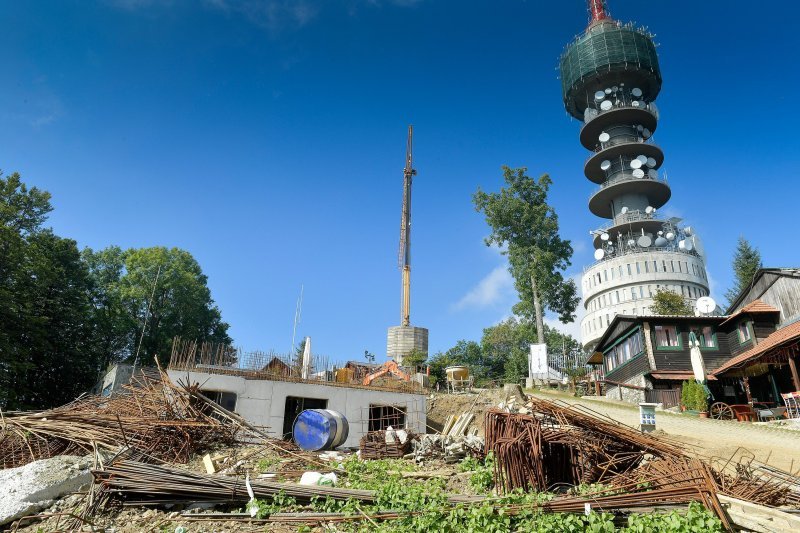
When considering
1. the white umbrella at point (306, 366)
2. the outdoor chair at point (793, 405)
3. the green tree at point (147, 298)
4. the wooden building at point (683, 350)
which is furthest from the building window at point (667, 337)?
the green tree at point (147, 298)

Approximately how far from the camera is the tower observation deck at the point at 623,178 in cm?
5253

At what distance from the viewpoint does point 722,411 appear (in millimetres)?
19062

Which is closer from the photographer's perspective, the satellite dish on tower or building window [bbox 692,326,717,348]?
building window [bbox 692,326,717,348]

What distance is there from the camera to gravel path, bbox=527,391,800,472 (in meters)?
11.8

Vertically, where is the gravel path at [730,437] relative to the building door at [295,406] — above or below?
below

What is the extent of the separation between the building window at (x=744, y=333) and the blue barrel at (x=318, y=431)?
21389 mm

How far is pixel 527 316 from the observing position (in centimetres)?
3838

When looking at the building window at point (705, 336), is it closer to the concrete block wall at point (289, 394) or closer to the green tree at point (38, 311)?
the concrete block wall at point (289, 394)

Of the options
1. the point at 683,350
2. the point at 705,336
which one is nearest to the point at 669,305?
the point at 705,336

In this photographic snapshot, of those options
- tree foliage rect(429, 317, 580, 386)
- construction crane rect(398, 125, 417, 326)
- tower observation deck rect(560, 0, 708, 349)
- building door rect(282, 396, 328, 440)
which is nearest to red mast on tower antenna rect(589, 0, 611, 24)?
tower observation deck rect(560, 0, 708, 349)

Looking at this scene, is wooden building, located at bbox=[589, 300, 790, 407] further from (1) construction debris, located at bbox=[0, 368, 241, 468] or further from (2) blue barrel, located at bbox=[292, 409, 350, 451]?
(1) construction debris, located at bbox=[0, 368, 241, 468]

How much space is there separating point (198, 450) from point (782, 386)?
24112 millimetres

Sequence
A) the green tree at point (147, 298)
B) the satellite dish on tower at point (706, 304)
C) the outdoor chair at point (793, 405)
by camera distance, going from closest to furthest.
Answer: the outdoor chair at point (793, 405), the satellite dish on tower at point (706, 304), the green tree at point (147, 298)

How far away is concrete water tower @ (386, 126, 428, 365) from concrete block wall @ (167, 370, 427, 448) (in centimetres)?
2276
